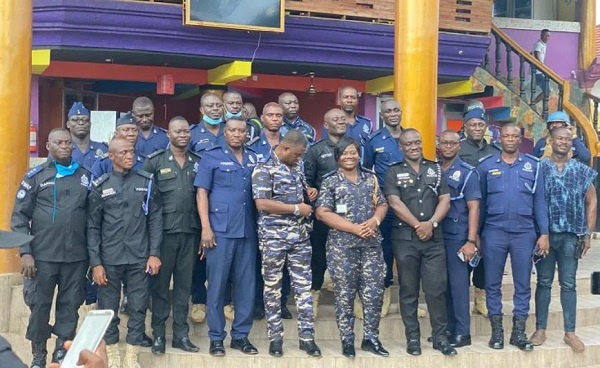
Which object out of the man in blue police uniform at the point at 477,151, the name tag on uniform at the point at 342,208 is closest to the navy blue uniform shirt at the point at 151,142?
the name tag on uniform at the point at 342,208

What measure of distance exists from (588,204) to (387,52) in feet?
18.0

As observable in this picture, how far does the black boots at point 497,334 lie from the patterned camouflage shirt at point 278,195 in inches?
69.9

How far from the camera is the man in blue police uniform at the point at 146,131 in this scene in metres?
6.55

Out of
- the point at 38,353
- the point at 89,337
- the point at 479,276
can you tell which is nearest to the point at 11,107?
the point at 38,353

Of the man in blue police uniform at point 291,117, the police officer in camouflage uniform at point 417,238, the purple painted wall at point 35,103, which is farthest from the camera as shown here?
the purple painted wall at point 35,103

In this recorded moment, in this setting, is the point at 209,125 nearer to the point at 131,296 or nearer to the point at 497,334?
the point at 131,296

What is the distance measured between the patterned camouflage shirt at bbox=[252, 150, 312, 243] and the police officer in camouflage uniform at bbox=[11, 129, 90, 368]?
1288mm

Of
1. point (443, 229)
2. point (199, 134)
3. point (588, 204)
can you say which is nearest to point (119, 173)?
point (199, 134)

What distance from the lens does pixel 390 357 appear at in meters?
5.95

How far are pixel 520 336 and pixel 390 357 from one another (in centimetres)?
116

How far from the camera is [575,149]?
696 centimetres

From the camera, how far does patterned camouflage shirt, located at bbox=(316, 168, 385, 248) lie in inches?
228

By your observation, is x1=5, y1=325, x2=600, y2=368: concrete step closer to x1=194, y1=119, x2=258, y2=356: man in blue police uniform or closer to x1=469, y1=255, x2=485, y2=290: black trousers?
x1=194, y1=119, x2=258, y2=356: man in blue police uniform

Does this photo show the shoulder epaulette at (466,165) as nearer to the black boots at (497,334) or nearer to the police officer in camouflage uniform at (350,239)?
the police officer in camouflage uniform at (350,239)
